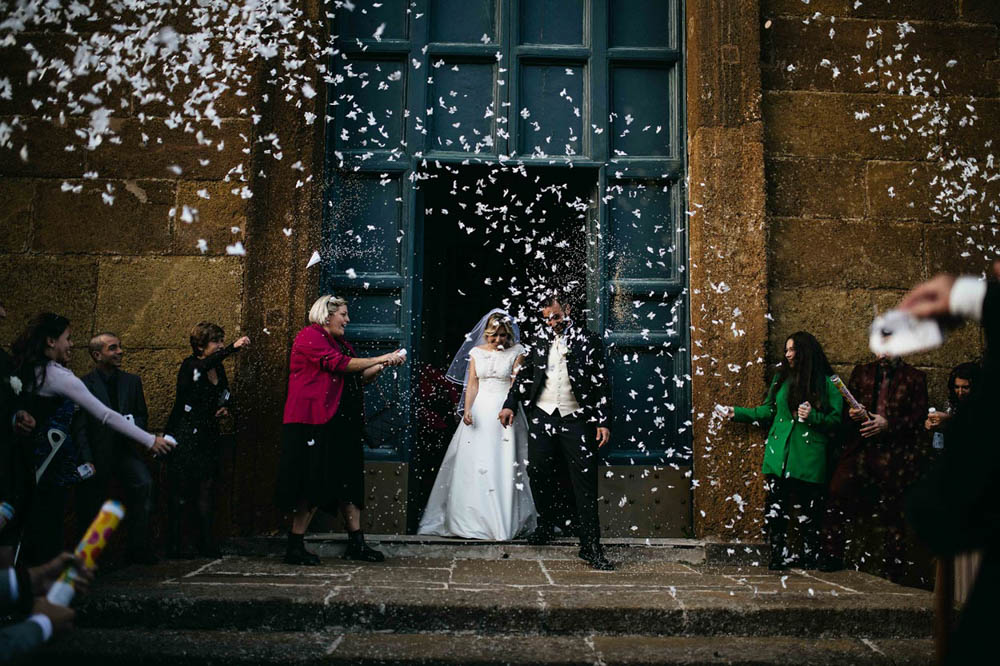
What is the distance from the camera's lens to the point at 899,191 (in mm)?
5844

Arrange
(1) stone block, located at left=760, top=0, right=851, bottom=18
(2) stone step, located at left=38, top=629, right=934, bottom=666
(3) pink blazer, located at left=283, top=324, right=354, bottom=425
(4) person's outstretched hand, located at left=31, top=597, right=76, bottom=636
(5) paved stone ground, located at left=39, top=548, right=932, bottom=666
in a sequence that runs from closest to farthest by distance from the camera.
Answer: (4) person's outstretched hand, located at left=31, top=597, right=76, bottom=636
(2) stone step, located at left=38, top=629, right=934, bottom=666
(5) paved stone ground, located at left=39, top=548, right=932, bottom=666
(3) pink blazer, located at left=283, top=324, right=354, bottom=425
(1) stone block, located at left=760, top=0, right=851, bottom=18

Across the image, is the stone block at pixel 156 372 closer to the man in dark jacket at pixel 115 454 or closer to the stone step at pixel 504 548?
the man in dark jacket at pixel 115 454

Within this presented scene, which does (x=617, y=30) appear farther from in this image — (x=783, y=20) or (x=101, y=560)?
(x=101, y=560)

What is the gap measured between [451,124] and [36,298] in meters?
3.16

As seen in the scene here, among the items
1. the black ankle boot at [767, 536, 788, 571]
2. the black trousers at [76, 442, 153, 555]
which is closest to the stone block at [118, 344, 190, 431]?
the black trousers at [76, 442, 153, 555]

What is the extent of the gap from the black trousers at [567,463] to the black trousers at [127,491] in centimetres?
246

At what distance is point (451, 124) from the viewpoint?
621 centimetres

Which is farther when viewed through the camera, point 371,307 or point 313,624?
point 371,307

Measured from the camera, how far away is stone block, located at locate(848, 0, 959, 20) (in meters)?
5.96

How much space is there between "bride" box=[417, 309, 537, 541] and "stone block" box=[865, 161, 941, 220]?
9.11ft

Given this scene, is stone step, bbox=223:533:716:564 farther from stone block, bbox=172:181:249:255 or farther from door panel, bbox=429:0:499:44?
door panel, bbox=429:0:499:44

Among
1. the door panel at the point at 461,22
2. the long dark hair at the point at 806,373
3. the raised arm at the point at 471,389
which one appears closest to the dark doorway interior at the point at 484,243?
the raised arm at the point at 471,389

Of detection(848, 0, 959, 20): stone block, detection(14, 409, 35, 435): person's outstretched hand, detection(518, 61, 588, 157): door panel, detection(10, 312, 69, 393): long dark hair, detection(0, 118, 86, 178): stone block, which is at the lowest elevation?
detection(14, 409, 35, 435): person's outstretched hand

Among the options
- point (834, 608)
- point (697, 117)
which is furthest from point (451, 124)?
point (834, 608)
